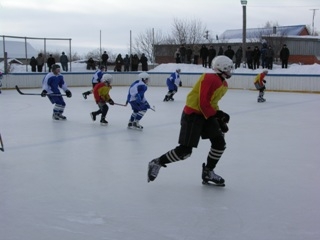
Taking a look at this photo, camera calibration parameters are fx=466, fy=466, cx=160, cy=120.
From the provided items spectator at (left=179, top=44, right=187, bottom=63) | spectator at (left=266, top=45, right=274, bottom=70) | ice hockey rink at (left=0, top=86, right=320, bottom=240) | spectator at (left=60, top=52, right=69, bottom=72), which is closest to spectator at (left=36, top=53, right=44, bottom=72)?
spectator at (left=60, top=52, right=69, bottom=72)

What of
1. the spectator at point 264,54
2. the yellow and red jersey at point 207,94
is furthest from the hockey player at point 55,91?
the spectator at point 264,54

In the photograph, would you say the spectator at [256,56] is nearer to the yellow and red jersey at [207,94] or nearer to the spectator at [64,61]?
the spectator at [64,61]

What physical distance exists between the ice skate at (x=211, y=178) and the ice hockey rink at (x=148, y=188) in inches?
2.9

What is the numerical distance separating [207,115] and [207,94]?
16cm

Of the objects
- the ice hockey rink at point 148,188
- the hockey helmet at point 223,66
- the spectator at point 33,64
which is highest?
the spectator at point 33,64

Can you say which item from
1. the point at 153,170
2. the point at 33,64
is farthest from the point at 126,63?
the point at 153,170

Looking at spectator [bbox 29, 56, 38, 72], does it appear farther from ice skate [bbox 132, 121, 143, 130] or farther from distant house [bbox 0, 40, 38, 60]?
ice skate [bbox 132, 121, 143, 130]

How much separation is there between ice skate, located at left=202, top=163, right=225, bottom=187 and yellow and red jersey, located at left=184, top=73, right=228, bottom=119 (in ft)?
1.79

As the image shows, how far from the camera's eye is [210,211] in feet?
10.5

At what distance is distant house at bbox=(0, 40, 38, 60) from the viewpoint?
18.6 metres

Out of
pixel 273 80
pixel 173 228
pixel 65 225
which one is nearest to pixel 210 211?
pixel 173 228

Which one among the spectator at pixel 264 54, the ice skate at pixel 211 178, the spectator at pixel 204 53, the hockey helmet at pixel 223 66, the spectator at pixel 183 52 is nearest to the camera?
the hockey helmet at pixel 223 66

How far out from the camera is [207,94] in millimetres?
3592

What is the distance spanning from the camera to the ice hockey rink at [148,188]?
2828 millimetres
